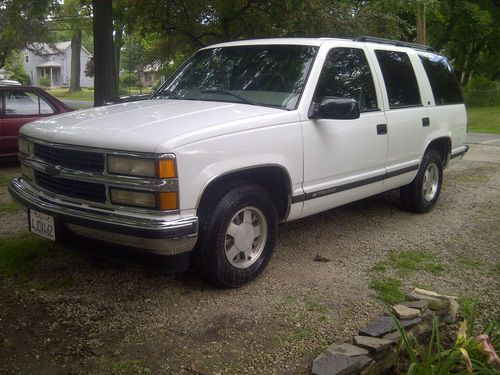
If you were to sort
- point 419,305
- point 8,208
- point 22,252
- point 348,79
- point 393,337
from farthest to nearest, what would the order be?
1. point 8,208
2. point 348,79
3. point 22,252
4. point 419,305
5. point 393,337

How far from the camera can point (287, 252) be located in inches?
197

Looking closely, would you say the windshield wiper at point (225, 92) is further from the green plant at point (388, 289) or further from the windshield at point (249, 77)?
the green plant at point (388, 289)

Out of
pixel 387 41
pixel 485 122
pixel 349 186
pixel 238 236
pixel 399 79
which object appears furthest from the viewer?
pixel 485 122

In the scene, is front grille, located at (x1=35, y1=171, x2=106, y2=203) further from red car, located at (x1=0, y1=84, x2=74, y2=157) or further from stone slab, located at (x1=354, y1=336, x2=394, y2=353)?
Answer: red car, located at (x1=0, y1=84, x2=74, y2=157)

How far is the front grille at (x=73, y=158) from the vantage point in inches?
141

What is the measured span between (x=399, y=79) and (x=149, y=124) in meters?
3.13

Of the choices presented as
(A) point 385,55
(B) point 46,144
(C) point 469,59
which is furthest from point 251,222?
(C) point 469,59

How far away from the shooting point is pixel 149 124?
370 centimetres

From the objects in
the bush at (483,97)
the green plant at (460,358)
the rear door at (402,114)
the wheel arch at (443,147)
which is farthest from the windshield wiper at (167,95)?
the bush at (483,97)

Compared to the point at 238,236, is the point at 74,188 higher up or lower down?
higher up

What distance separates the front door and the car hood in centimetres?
48

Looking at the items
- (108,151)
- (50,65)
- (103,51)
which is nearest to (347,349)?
(108,151)

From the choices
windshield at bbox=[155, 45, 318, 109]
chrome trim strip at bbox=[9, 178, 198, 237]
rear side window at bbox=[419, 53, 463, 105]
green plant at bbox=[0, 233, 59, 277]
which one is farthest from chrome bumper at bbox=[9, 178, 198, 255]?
rear side window at bbox=[419, 53, 463, 105]

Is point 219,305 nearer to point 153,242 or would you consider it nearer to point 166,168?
point 153,242
